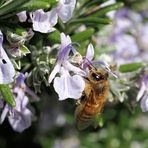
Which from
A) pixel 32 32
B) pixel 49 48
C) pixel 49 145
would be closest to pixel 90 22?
pixel 49 48

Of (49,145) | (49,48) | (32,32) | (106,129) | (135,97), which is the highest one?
(32,32)

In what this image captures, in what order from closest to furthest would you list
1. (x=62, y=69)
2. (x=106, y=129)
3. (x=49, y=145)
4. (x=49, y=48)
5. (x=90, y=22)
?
(x=62, y=69), (x=49, y=48), (x=90, y=22), (x=49, y=145), (x=106, y=129)

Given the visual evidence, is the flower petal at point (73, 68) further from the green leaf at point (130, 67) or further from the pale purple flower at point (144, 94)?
the green leaf at point (130, 67)

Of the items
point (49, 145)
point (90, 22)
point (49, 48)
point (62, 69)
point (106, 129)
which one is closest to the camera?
point (62, 69)

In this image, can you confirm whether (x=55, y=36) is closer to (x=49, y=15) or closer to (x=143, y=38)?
(x=49, y=15)

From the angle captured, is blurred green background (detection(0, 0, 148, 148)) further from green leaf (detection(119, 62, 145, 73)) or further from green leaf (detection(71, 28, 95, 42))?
green leaf (detection(71, 28, 95, 42))

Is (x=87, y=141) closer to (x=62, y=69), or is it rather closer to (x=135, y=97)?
(x=135, y=97)

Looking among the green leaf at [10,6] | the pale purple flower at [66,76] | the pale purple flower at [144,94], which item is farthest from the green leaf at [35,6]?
the pale purple flower at [144,94]
